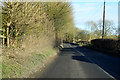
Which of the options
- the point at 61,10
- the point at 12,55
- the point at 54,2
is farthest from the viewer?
the point at 61,10

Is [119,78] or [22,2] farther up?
[22,2]

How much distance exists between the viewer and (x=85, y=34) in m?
74.2

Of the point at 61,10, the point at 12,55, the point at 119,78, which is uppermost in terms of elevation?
the point at 61,10

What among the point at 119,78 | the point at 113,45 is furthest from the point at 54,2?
Result: the point at 119,78

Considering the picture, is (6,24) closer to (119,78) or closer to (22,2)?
(22,2)

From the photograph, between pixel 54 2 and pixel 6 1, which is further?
pixel 54 2

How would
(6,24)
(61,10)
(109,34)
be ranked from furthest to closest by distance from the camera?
(109,34) < (61,10) < (6,24)

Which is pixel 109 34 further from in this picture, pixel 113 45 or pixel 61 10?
pixel 61 10

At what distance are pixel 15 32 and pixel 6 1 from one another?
2534 mm

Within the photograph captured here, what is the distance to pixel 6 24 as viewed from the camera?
1014 cm

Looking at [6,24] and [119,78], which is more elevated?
[6,24]

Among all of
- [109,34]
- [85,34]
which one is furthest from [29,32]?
[85,34]

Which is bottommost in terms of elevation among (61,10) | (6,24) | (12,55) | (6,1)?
(12,55)

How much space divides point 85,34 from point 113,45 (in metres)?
51.3
